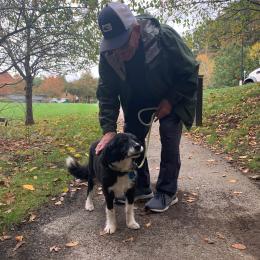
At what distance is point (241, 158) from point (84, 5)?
388 centimetres

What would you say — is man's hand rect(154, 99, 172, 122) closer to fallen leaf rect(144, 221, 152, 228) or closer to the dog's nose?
the dog's nose

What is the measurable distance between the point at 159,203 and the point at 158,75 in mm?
1403

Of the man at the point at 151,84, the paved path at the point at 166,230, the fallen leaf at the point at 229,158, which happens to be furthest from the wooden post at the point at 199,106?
the man at the point at 151,84

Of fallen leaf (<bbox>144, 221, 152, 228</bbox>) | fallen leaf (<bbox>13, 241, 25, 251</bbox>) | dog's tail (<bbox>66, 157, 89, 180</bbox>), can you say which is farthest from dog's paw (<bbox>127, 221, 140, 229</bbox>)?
dog's tail (<bbox>66, 157, 89, 180</bbox>)

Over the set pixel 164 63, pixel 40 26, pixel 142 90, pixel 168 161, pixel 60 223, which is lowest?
pixel 60 223

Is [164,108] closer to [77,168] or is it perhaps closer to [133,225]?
[133,225]

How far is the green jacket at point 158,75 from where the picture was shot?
438 centimetres

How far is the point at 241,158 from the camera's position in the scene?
739 centimetres

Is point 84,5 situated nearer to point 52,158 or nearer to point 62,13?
point 62,13

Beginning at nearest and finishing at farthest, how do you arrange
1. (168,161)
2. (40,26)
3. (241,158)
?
1. (168,161)
2. (241,158)
3. (40,26)

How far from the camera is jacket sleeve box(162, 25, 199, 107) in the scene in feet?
14.5

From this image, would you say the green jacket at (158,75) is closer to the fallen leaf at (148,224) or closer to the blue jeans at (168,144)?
the blue jeans at (168,144)

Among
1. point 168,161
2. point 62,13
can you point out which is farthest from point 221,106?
point 168,161

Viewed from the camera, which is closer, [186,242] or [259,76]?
[186,242]
